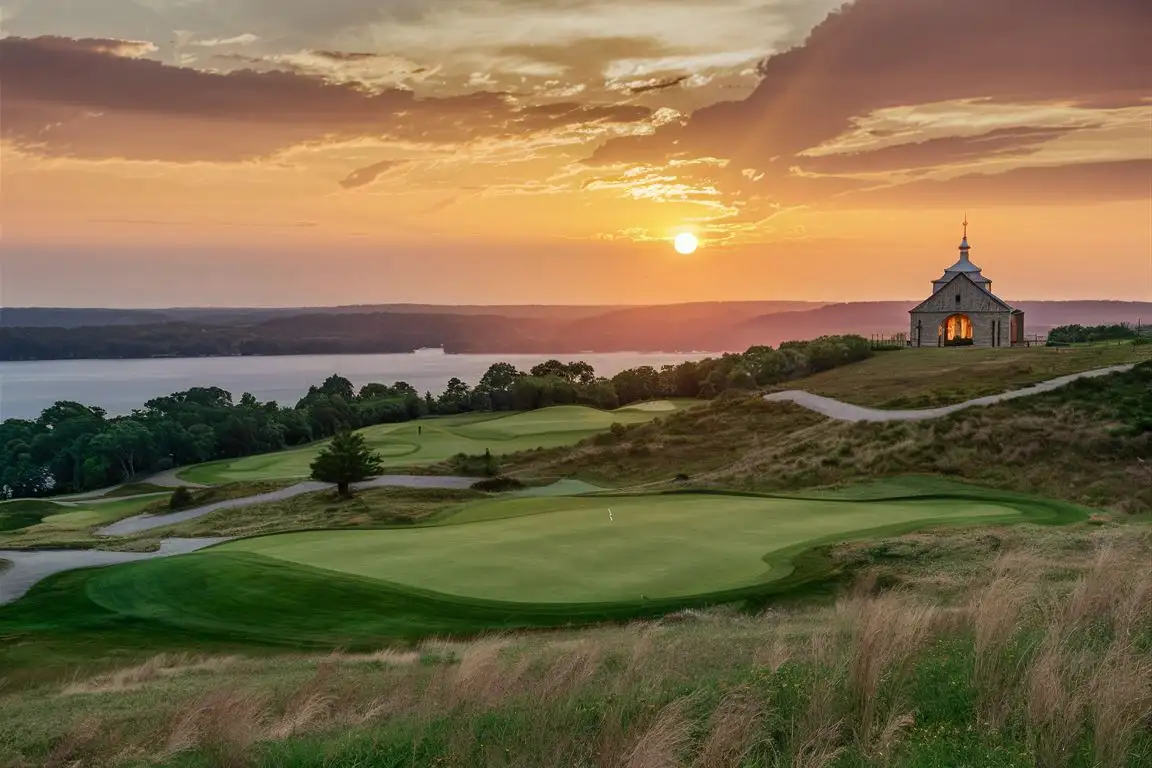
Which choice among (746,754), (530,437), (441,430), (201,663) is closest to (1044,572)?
(746,754)

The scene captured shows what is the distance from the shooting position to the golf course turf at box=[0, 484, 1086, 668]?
597 inches

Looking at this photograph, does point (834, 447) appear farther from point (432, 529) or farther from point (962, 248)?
point (962, 248)

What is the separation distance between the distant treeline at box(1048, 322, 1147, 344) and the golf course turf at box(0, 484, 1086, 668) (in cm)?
4837

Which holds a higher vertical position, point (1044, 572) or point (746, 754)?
point (746, 754)

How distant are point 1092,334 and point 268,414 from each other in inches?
3023

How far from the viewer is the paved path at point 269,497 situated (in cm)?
4169

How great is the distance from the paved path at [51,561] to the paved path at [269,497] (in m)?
14.8

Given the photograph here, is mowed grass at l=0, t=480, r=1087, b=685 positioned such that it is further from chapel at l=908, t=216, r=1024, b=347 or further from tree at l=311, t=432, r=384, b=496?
chapel at l=908, t=216, r=1024, b=347

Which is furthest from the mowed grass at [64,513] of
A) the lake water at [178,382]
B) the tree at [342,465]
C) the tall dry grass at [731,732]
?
the lake water at [178,382]

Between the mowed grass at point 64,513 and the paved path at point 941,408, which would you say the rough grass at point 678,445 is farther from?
the mowed grass at point 64,513

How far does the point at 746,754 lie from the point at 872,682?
125 centimetres

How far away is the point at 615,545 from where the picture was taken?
1930cm

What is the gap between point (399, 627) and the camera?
15.0m

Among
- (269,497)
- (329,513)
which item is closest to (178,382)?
(269,497)
